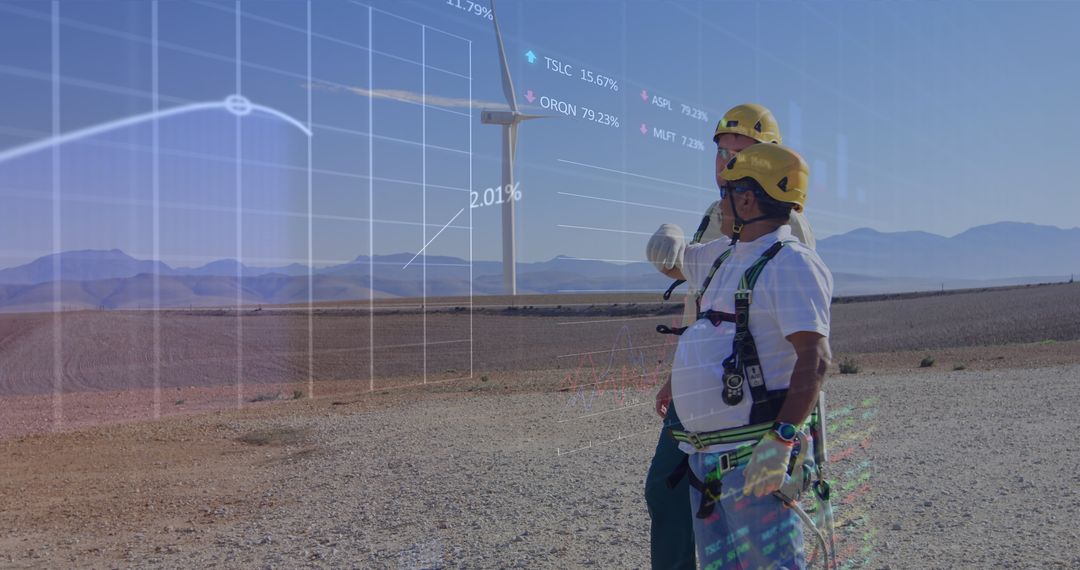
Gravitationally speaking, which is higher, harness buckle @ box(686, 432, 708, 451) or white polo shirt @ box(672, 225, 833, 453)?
white polo shirt @ box(672, 225, 833, 453)

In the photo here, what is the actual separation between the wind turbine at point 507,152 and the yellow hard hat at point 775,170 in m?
3.67

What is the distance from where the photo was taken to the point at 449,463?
7.82 metres

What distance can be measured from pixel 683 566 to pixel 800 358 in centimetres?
125

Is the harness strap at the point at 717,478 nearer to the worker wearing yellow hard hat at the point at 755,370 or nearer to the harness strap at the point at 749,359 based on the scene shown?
the worker wearing yellow hard hat at the point at 755,370

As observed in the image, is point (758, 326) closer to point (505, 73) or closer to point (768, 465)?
point (768, 465)

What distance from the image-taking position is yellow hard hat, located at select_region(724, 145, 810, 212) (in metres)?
2.87

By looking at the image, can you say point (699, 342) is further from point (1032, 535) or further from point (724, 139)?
point (1032, 535)

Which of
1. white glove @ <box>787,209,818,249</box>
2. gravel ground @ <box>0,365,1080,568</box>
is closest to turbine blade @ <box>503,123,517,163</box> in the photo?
gravel ground @ <box>0,365,1080,568</box>

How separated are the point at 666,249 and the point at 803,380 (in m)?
1.04

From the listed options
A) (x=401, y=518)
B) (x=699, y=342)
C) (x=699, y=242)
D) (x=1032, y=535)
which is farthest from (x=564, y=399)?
(x=699, y=342)

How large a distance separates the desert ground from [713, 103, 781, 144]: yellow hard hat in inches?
89.7

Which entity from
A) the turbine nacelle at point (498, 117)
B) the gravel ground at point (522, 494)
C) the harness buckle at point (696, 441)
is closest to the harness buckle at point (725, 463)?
the harness buckle at point (696, 441)

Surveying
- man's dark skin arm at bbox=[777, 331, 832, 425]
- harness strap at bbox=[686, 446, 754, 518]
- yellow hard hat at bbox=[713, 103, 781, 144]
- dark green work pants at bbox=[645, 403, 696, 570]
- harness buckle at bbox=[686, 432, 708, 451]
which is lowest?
dark green work pants at bbox=[645, 403, 696, 570]

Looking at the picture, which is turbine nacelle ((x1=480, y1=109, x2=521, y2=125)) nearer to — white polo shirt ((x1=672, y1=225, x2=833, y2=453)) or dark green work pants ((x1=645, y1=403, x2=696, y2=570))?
dark green work pants ((x1=645, y1=403, x2=696, y2=570))
